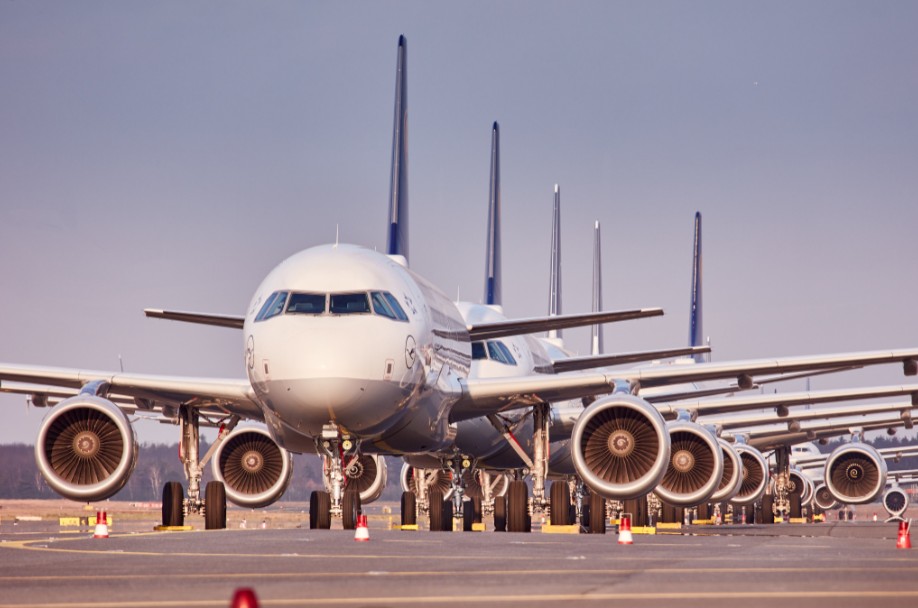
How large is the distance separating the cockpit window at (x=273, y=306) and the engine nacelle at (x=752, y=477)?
33.2 m

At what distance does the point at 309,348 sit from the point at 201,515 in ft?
20.2

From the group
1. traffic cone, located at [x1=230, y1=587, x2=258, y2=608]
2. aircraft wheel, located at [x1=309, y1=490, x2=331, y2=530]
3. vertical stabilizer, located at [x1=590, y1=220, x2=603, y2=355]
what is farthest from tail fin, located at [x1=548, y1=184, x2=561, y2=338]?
traffic cone, located at [x1=230, y1=587, x2=258, y2=608]

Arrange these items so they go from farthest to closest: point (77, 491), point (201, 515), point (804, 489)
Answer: point (804, 489)
point (201, 515)
point (77, 491)

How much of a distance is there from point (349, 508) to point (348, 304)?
3.51 meters

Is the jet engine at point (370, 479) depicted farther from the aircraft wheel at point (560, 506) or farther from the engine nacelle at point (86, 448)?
the engine nacelle at point (86, 448)

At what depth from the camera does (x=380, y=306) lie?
22.4m

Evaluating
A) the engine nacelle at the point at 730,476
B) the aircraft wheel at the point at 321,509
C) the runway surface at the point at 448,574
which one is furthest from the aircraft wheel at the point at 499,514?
the runway surface at the point at 448,574

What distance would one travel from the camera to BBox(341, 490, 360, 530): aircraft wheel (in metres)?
23.0

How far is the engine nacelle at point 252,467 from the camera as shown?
30.8 metres

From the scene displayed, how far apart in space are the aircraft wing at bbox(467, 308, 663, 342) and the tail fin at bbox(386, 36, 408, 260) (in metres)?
3.41

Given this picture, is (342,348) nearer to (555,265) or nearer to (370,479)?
(370,479)

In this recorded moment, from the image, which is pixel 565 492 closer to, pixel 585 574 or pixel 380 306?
pixel 380 306

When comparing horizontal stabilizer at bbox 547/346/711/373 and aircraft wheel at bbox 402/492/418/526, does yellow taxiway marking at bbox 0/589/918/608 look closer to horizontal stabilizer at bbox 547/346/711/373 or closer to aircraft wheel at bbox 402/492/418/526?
horizontal stabilizer at bbox 547/346/711/373

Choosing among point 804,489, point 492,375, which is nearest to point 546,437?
point 492,375
